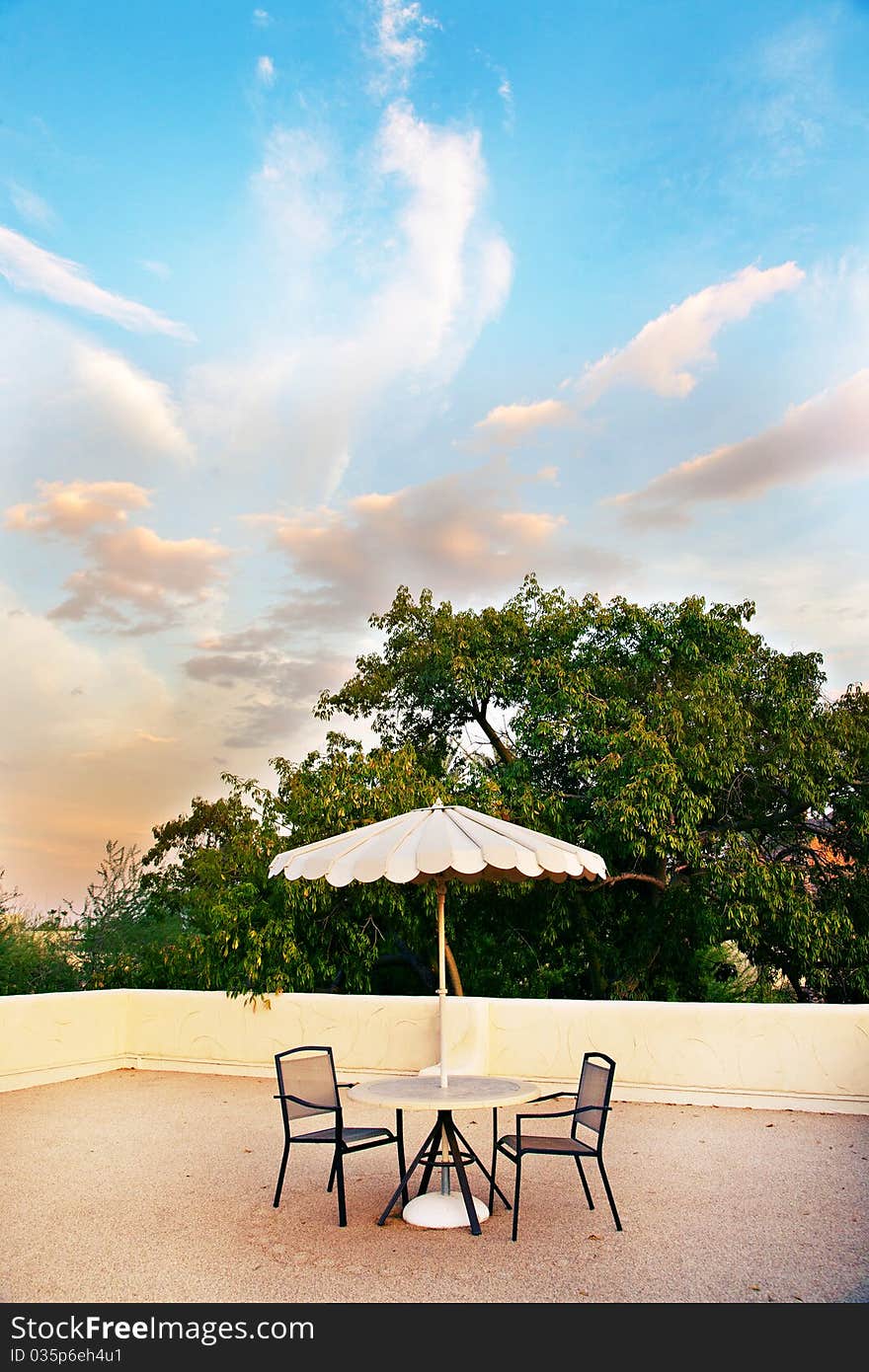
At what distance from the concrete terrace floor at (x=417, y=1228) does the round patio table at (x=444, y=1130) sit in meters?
0.11

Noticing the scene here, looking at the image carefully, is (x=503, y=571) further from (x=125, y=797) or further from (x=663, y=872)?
(x=125, y=797)

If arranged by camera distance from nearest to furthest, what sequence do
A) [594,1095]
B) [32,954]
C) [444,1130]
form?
[594,1095]
[444,1130]
[32,954]

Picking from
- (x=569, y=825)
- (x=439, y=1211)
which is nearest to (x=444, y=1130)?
(x=439, y=1211)

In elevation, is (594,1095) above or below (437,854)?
below

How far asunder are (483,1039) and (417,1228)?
142 inches

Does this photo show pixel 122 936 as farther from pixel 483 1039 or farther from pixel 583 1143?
pixel 583 1143

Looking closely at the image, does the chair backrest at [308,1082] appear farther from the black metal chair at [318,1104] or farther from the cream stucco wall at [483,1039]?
the cream stucco wall at [483,1039]

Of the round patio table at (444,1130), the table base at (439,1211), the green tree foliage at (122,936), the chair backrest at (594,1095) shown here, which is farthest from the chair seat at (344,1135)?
the green tree foliage at (122,936)

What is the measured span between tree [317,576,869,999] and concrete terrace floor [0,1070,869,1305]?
14.7 ft

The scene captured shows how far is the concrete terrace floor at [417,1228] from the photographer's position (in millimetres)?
3807

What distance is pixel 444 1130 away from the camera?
5.06 meters

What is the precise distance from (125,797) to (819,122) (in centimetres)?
1235

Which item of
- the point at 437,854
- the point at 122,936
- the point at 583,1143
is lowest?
the point at 583,1143

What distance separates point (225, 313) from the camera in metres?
11.7
